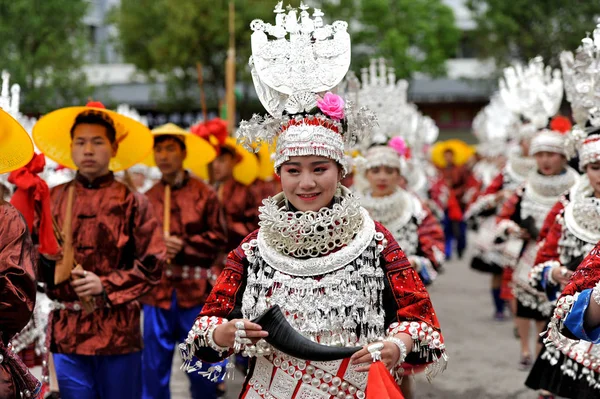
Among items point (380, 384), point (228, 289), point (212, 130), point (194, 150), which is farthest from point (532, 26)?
point (380, 384)

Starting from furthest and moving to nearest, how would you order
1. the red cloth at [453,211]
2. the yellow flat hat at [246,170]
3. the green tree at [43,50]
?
the red cloth at [453,211] < the green tree at [43,50] < the yellow flat hat at [246,170]

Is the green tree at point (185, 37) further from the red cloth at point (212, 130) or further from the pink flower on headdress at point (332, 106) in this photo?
the pink flower on headdress at point (332, 106)

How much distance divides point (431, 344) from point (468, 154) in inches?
976

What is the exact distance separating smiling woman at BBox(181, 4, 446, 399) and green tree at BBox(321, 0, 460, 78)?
775 inches

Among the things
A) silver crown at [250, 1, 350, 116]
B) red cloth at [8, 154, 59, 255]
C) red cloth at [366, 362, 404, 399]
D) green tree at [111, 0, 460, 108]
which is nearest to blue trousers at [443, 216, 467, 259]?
green tree at [111, 0, 460, 108]

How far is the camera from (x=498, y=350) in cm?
1031

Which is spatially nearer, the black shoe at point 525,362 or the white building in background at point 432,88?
the black shoe at point 525,362

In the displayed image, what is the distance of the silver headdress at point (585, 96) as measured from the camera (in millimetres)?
5562

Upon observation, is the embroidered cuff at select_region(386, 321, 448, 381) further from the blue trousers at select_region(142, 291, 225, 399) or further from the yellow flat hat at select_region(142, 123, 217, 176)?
the yellow flat hat at select_region(142, 123, 217, 176)

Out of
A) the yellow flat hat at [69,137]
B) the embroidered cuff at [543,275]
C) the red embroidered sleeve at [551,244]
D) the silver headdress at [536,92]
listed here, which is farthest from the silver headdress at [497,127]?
the yellow flat hat at [69,137]

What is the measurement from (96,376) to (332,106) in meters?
2.47

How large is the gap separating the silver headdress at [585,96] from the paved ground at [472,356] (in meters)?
2.90

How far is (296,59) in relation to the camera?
4.24 meters

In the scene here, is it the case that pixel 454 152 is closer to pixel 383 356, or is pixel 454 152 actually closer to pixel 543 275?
pixel 543 275
